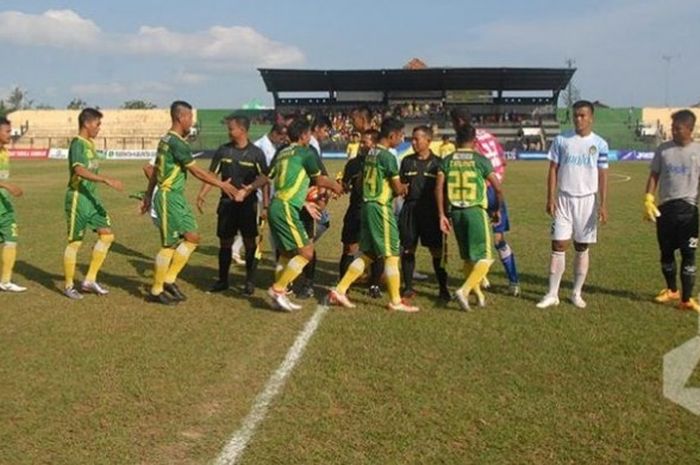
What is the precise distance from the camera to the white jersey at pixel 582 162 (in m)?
7.19

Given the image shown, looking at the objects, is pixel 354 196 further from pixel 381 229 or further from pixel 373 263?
pixel 381 229

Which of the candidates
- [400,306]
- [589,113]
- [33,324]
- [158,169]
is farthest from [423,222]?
[33,324]

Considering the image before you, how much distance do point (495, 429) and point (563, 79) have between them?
61.0 m

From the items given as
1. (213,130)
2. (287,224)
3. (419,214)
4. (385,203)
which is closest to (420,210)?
(419,214)

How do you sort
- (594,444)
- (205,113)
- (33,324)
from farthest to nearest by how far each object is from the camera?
1. (205,113)
2. (33,324)
3. (594,444)

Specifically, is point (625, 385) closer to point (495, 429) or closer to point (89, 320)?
point (495, 429)

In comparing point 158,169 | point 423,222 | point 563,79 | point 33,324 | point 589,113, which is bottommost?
point 33,324

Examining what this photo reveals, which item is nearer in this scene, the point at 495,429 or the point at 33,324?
the point at 495,429

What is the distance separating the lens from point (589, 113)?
7.10 m

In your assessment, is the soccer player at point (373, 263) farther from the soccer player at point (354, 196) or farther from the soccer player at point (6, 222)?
the soccer player at point (6, 222)

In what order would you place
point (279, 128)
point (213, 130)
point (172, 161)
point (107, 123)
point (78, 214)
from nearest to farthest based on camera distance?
point (172, 161), point (78, 214), point (279, 128), point (213, 130), point (107, 123)

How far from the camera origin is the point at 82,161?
7613mm

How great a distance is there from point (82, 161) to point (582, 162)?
545 centimetres

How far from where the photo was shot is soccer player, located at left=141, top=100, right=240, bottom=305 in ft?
24.1
